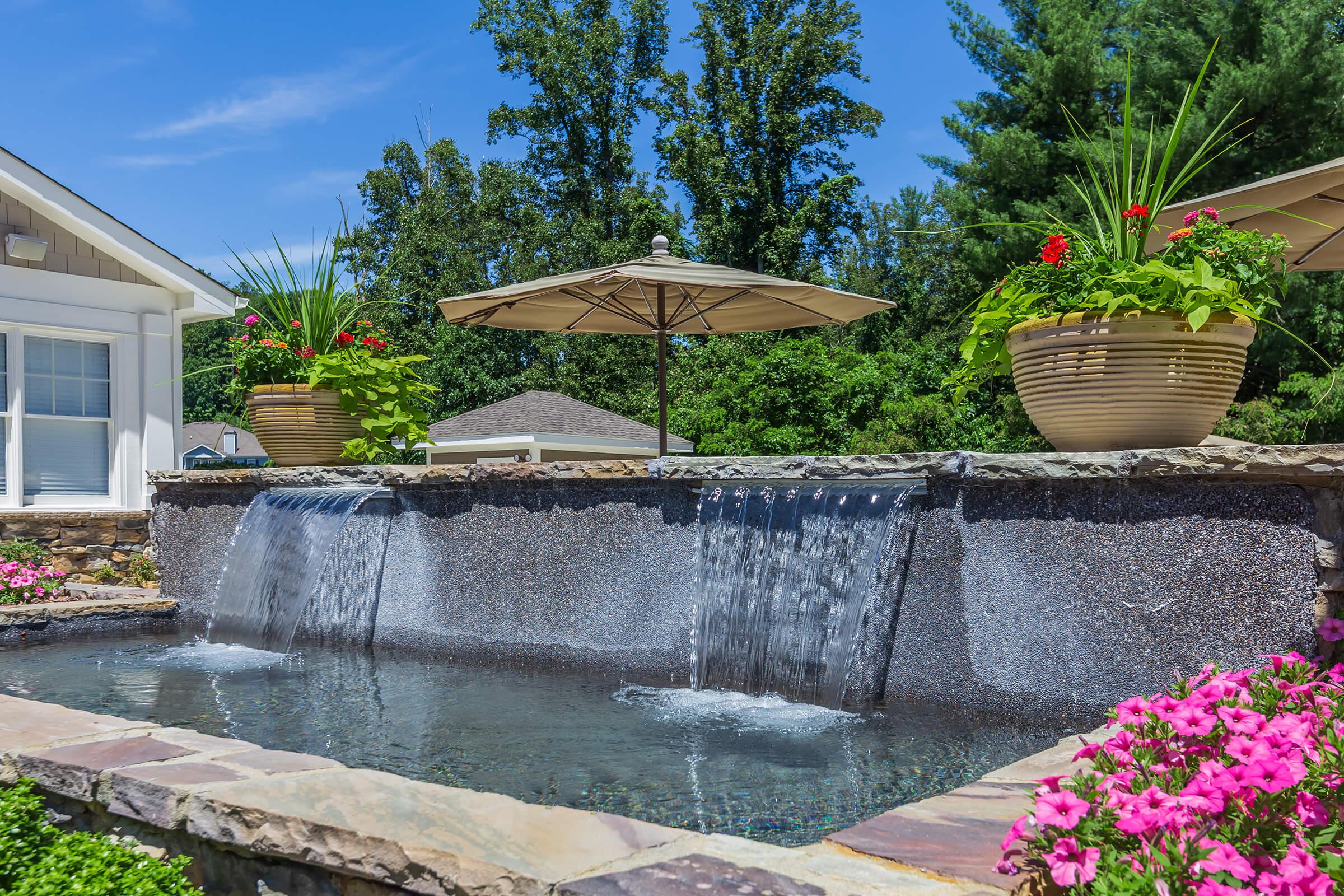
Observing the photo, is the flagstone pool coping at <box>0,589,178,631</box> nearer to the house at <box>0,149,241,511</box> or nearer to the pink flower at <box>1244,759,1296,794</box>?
the house at <box>0,149,241,511</box>

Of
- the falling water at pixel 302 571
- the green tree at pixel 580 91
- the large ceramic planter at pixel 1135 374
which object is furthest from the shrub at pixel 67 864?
the green tree at pixel 580 91

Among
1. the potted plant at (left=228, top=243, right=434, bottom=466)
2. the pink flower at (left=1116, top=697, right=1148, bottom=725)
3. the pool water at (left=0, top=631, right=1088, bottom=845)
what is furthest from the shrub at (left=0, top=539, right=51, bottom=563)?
the pink flower at (left=1116, top=697, right=1148, bottom=725)

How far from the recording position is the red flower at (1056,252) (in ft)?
12.1

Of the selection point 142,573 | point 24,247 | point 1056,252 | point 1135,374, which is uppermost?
point 24,247

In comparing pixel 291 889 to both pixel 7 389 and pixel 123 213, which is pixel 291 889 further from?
pixel 123 213

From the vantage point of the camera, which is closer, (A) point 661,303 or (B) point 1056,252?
(B) point 1056,252

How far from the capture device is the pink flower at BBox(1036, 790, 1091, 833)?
169cm

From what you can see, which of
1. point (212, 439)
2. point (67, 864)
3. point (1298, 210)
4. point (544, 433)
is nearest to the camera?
point (67, 864)

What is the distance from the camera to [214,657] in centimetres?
599

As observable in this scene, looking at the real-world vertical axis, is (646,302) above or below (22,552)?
above

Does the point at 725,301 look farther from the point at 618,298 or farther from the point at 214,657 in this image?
the point at 214,657

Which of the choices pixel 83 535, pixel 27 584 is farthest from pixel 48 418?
pixel 27 584

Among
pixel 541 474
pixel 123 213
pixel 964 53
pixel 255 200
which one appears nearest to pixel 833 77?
pixel 964 53

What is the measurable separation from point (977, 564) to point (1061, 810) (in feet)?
7.31
